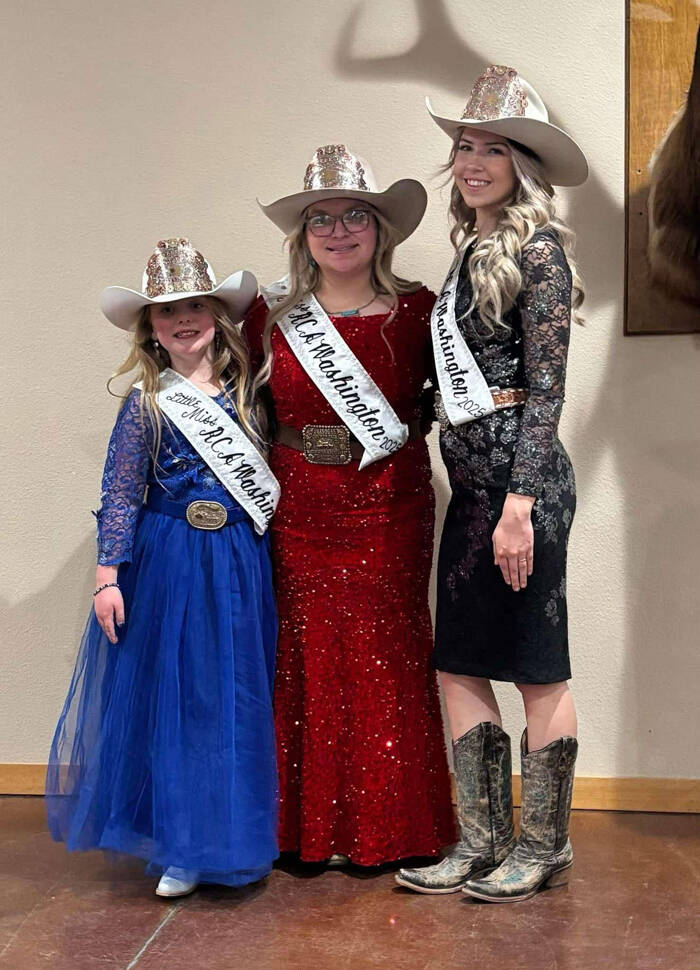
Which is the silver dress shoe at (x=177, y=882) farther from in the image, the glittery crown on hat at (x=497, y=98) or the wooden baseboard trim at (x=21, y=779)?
the glittery crown on hat at (x=497, y=98)

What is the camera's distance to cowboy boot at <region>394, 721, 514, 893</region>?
2191 mm

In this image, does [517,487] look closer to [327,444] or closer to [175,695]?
[327,444]

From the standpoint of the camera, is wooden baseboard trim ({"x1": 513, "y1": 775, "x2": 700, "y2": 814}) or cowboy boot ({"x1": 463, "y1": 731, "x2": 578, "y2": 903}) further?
wooden baseboard trim ({"x1": 513, "y1": 775, "x2": 700, "y2": 814})

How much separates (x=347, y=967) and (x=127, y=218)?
1642 mm

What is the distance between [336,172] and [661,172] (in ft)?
2.50

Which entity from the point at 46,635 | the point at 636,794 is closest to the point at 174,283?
the point at 46,635

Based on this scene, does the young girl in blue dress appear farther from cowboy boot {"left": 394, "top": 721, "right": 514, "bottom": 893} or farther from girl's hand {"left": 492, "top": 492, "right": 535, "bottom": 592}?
girl's hand {"left": 492, "top": 492, "right": 535, "bottom": 592}

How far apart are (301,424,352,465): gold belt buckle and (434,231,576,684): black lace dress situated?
0.19 m

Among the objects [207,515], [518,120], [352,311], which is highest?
[518,120]

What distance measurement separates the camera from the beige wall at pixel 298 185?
2619 millimetres

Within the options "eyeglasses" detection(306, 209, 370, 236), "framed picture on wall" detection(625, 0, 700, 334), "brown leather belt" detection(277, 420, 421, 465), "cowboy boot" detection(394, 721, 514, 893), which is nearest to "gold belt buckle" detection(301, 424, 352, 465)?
"brown leather belt" detection(277, 420, 421, 465)

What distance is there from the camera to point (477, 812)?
220cm

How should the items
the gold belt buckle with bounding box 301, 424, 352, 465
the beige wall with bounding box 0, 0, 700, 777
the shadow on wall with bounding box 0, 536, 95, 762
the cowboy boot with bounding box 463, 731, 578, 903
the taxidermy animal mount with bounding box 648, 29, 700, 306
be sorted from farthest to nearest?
the shadow on wall with bounding box 0, 536, 95, 762 < the beige wall with bounding box 0, 0, 700, 777 < the taxidermy animal mount with bounding box 648, 29, 700, 306 < the gold belt buckle with bounding box 301, 424, 352, 465 < the cowboy boot with bounding box 463, 731, 578, 903

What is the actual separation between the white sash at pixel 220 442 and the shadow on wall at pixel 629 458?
78cm
